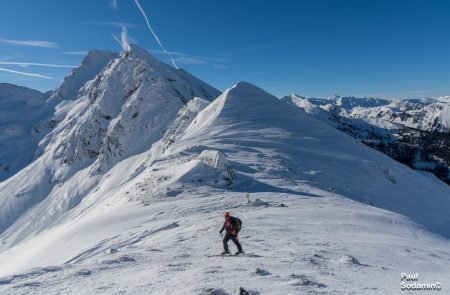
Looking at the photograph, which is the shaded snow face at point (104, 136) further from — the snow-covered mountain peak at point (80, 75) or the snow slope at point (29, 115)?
the snow-covered mountain peak at point (80, 75)

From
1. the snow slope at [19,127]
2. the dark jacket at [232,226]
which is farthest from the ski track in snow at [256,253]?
the snow slope at [19,127]

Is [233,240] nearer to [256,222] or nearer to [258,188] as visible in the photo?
[256,222]

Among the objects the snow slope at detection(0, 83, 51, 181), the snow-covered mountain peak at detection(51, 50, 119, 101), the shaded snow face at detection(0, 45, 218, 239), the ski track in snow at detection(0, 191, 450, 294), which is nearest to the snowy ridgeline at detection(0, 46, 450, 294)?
the ski track in snow at detection(0, 191, 450, 294)

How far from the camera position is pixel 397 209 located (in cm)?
3044

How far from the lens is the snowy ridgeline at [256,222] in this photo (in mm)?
9734

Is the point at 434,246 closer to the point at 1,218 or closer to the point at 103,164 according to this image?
the point at 103,164

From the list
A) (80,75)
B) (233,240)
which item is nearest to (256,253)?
(233,240)

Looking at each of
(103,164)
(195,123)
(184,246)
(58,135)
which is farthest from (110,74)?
(184,246)

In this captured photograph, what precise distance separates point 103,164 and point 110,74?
44760mm

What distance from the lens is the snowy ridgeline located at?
973 centimetres

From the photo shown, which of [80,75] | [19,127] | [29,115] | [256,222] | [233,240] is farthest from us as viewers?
[80,75]

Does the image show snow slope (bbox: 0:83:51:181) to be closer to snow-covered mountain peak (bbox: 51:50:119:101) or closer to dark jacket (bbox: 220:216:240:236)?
snow-covered mountain peak (bbox: 51:50:119:101)

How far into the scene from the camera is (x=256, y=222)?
683 inches

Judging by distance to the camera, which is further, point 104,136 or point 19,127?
point 19,127
